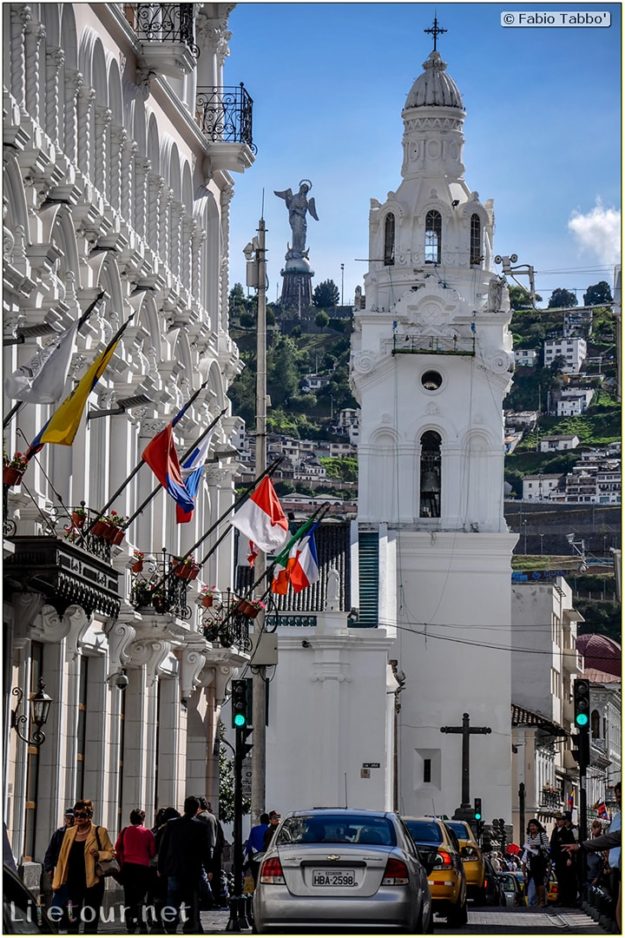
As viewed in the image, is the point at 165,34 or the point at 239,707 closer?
the point at 239,707

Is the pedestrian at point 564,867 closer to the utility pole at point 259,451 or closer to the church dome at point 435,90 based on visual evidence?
the utility pole at point 259,451

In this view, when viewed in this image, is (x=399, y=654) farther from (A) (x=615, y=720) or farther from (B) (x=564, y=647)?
(A) (x=615, y=720)

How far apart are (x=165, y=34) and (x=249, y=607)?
11048 mm

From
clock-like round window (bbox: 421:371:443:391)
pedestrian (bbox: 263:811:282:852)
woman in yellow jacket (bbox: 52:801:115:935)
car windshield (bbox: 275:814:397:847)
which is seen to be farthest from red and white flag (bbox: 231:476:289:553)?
clock-like round window (bbox: 421:371:443:391)

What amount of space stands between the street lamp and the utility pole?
876 centimetres

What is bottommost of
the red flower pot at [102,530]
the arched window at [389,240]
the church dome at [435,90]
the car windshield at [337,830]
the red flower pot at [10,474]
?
the car windshield at [337,830]

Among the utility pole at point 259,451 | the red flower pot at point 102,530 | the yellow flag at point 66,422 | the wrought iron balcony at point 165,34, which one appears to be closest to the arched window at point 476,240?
the utility pole at point 259,451

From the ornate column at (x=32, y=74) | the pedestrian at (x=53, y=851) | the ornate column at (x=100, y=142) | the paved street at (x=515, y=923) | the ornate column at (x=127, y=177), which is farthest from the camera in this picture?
the ornate column at (x=127, y=177)

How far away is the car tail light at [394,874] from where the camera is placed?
Result: 869 inches

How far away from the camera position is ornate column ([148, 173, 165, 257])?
135ft

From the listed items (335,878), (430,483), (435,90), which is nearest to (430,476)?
(430,483)

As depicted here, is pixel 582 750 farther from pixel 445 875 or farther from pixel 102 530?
pixel 102 530

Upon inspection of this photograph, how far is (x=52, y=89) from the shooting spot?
32.8m

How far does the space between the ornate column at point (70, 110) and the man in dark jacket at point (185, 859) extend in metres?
12.6
